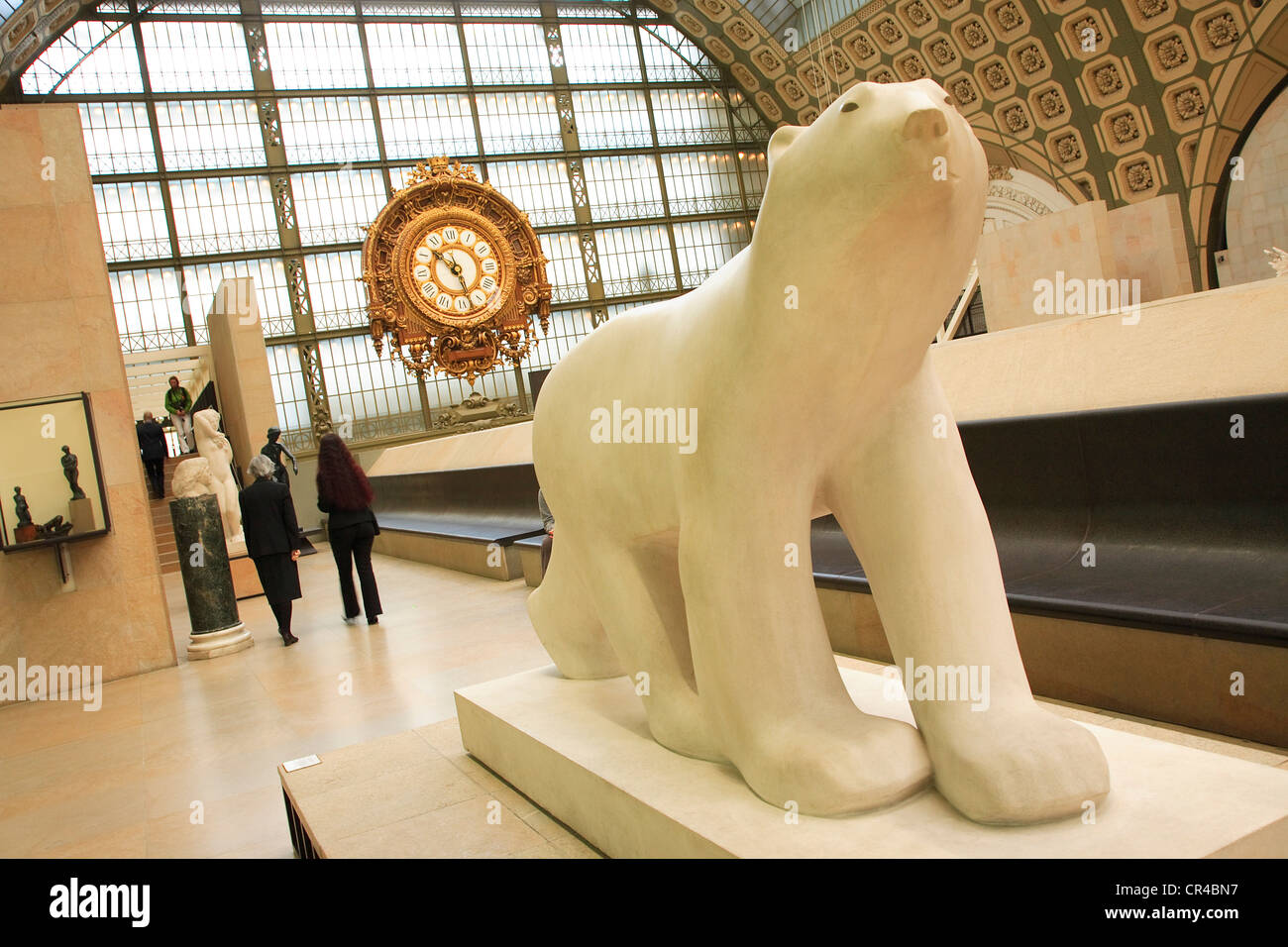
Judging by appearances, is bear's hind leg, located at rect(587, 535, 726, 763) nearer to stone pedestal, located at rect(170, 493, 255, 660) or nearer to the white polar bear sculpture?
the white polar bear sculpture

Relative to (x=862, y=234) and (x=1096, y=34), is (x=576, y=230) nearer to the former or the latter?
(x=1096, y=34)

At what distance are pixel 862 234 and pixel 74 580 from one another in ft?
23.5

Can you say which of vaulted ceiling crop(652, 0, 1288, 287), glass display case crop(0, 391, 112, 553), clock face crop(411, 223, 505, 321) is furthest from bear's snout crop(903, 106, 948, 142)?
Result: clock face crop(411, 223, 505, 321)

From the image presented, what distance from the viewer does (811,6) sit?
22.8 metres

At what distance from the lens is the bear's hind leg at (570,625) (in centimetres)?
286

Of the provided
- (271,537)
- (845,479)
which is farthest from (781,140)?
(271,537)

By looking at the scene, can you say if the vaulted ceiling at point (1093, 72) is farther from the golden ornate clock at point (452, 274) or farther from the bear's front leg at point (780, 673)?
the bear's front leg at point (780, 673)

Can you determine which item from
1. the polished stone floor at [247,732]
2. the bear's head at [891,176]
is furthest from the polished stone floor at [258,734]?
the bear's head at [891,176]

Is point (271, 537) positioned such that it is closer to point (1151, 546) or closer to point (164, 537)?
point (1151, 546)

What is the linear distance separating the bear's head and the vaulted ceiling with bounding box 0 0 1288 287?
17.3 metres

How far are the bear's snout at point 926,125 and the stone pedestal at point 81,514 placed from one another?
23.2ft

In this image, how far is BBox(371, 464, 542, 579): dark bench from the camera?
29.7 ft
